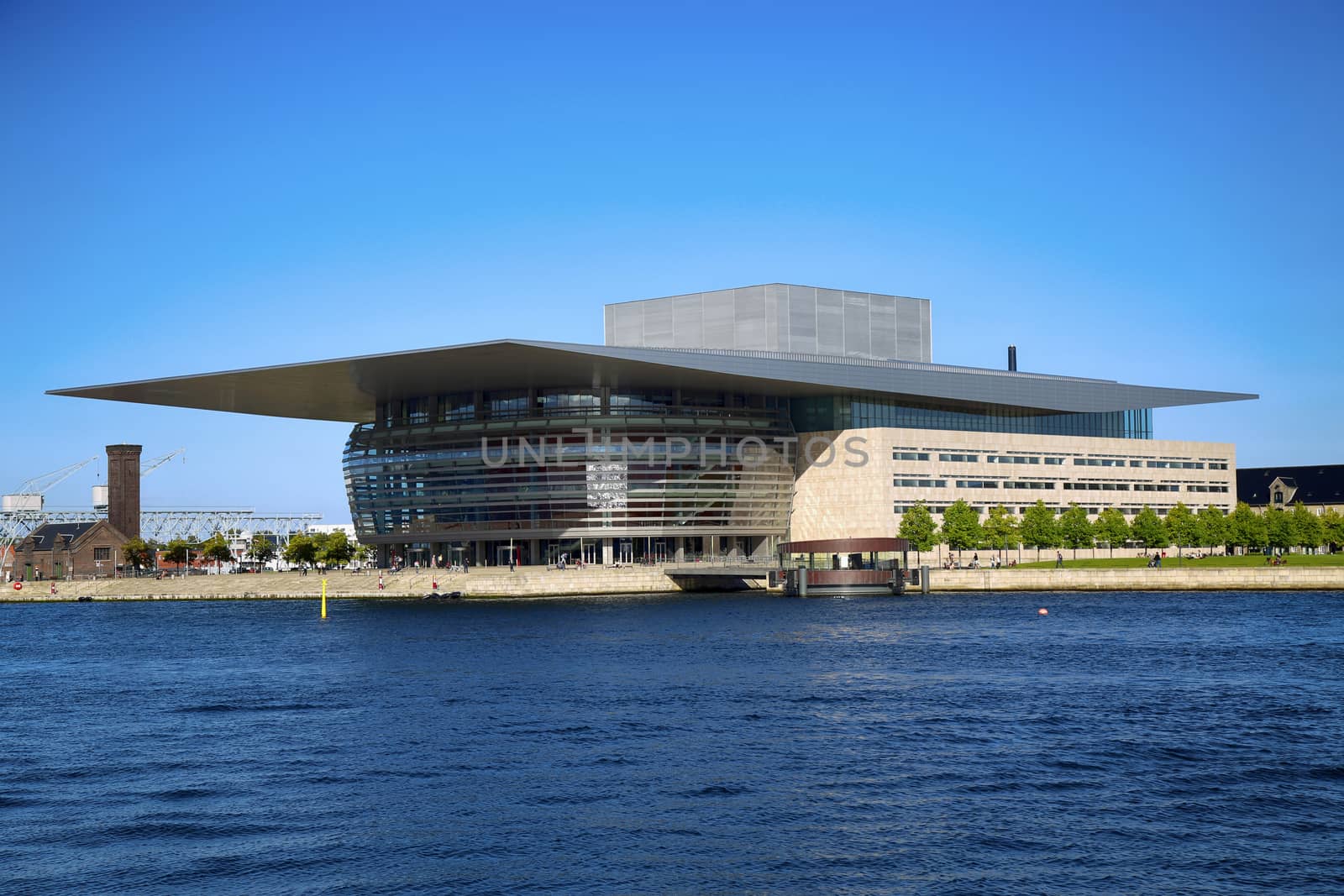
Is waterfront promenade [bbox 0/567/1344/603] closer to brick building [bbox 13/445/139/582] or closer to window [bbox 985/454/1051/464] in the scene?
window [bbox 985/454/1051/464]

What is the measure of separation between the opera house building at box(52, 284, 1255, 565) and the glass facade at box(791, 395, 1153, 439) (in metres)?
0.12

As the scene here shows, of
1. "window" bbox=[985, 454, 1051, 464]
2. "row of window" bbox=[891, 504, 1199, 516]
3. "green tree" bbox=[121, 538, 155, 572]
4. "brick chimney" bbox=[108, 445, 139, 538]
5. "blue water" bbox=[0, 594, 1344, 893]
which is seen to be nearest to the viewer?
"blue water" bbox=[0, 594, 1344, 893]

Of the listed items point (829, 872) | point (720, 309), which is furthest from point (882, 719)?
point (720, 309)

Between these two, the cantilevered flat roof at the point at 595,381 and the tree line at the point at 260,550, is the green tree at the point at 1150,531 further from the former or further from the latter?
the tree line at the point at 260,550

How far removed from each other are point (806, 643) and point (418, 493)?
46.9m

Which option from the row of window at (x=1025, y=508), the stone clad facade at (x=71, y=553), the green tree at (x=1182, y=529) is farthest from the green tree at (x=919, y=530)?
the stone clad facade at (x=71, y=553)

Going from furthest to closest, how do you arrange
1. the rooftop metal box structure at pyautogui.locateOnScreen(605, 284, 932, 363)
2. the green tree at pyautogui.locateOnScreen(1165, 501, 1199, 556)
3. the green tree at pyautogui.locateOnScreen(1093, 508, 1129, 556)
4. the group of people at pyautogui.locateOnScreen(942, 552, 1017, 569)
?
1. the rooftop metal box structure at pyautogui.locateOnScreen(605, 284, 932, 363)
2. the green tree at pyautogui.locateOnScreen(1165, 501, 1199, 556)
3. the green tree at pyautogui.locateOnScreen(1093, 508, 1129, 556)
4. the group of people at pyautogui.locateOnScreen(942, 552, 1017, 569)

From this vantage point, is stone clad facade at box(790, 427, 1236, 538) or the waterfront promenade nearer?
the waterfront promenade

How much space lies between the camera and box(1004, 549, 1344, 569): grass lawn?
70438 mm

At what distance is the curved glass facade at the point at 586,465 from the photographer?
78000mm

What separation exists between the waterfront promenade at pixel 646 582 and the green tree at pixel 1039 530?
37.0ft

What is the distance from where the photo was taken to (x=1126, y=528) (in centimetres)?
8350

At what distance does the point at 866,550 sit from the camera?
67.8 metres

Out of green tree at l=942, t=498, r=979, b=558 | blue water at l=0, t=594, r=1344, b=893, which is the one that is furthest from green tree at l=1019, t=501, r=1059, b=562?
blue water at l=0, t=594, r=1344, b=893
